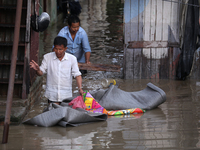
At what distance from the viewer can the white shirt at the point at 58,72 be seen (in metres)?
4.75

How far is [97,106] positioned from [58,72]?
2.63ft

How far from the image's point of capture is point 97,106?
15.8 feet

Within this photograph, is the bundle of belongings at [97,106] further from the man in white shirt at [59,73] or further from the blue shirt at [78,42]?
the blue shirt at [78,42]

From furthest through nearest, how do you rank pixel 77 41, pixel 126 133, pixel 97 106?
pixel 77 41 < pixel 97 106 < pixel 126 133

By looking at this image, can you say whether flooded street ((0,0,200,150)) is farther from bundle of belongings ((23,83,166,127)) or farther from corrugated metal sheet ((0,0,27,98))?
corrugated metal sheet ((0,0,27,98))

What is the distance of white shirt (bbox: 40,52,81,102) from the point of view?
475 centimetres

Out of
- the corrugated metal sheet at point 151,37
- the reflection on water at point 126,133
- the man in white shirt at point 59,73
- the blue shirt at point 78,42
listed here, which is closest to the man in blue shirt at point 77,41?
the blue shirt at point 78,42

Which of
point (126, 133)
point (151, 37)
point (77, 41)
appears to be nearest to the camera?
point (126, 133)

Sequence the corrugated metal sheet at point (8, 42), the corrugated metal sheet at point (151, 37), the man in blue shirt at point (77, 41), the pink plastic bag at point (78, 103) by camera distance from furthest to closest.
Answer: the corrugated metal sheet at point (151, 37) < the man in blue shirt at point (77, 41) < the corrugated metal sheet at point (8, 42) < the pink plastic bag at point (78, 103)

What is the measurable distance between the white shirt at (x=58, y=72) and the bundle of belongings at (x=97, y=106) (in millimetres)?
180

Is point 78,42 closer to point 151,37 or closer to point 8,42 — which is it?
point 8,42

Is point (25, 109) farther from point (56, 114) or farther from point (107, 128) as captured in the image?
point (107, 128)

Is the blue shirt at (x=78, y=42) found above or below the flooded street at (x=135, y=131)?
above

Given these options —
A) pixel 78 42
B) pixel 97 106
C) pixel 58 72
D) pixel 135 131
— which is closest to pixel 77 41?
pixel 78 42
